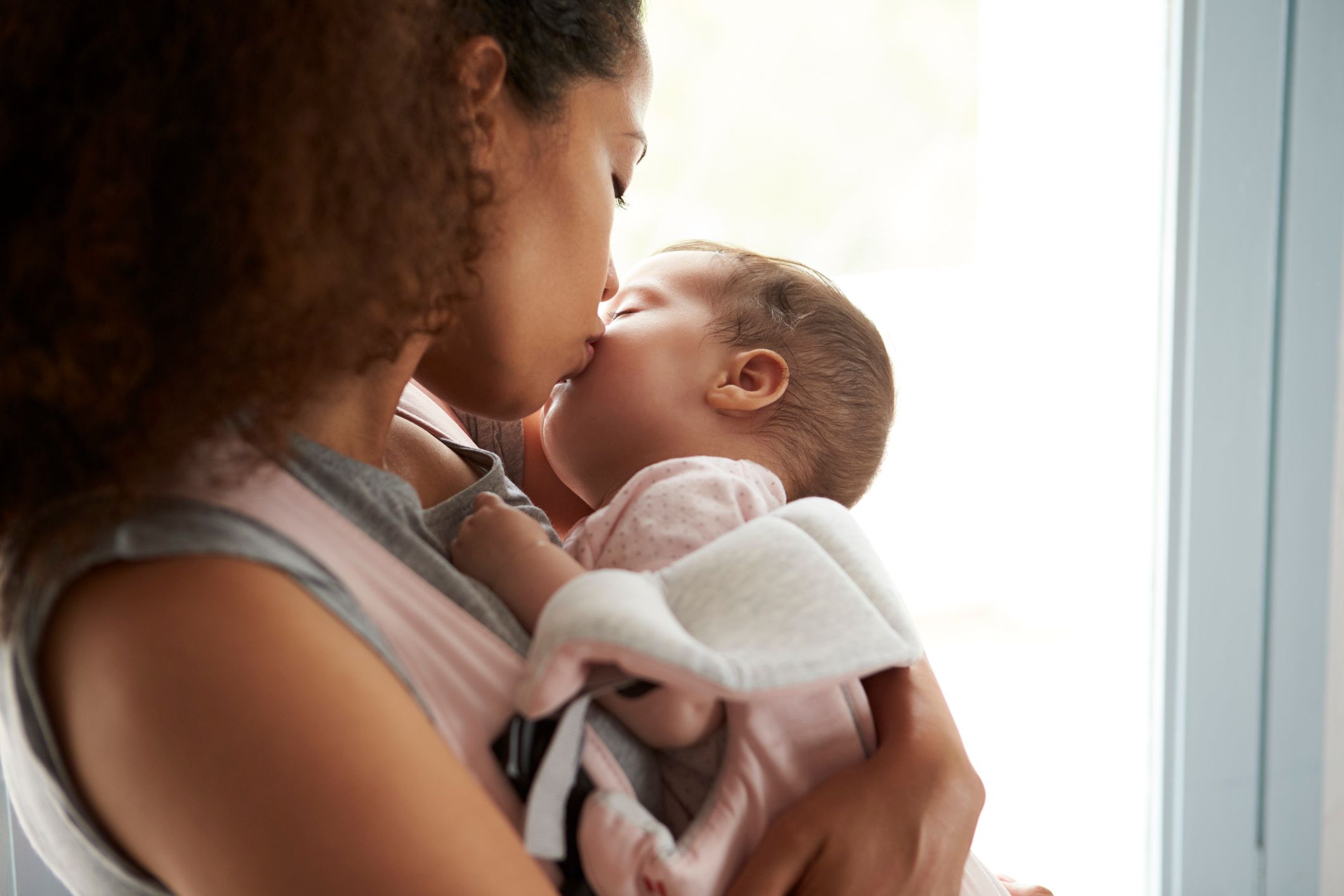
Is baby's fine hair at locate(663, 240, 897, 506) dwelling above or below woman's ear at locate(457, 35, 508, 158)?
below

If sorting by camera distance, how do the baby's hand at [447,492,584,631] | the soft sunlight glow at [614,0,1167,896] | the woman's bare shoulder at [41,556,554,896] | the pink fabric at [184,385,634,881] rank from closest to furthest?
1. the woman's bare shoulder at [41,556,554,896]
2. the pink fabric at [184,385,634,881]
3. the baby's hand at [447,492,584,631]
4. the soft sunlight glow at [614,0,1167,896]

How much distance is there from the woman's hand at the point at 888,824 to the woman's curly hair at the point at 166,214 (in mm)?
459

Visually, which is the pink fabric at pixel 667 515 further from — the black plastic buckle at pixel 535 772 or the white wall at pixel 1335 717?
the white wall at pixel 1335 717

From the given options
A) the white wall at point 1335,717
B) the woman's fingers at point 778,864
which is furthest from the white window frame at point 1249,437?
the woman's fingers at point 778,864

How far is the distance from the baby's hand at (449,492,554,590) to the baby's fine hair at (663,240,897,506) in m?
0.45

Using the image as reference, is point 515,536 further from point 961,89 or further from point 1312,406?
point 961,89

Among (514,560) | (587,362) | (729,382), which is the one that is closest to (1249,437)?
(729,382)

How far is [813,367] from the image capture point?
46.7 inches

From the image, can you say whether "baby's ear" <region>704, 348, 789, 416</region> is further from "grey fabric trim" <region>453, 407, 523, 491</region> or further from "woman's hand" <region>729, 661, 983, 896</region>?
"woman's hand" <region>729, 661, 983, 896</region>

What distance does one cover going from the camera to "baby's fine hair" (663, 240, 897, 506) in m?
1.17

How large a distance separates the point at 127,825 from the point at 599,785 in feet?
0.91

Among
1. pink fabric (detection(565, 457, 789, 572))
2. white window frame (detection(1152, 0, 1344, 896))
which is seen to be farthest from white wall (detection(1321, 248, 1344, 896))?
pink fabric (detection(565, 457, 789, 572))

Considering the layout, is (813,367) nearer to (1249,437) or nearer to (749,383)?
(749,383)

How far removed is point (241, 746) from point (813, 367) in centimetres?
83
